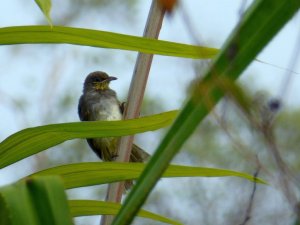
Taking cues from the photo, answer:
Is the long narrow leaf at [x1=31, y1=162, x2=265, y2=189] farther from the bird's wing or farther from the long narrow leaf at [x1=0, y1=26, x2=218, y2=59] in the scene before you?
the bird's wing

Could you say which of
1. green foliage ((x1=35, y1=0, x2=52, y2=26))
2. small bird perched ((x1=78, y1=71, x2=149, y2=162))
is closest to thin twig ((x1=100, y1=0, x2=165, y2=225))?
green foliage ((x1=35, y1=0, x2=52, y2=26))

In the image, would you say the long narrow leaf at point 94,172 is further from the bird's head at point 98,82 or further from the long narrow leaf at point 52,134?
the bird's head at point 98,82

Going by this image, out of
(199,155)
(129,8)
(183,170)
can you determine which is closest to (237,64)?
(183,170)

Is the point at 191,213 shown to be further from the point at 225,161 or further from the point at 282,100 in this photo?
the point at 282,100

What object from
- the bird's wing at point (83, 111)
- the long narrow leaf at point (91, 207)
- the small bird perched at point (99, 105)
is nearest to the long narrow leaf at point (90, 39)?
the long narrow leaf at point (91, 207)

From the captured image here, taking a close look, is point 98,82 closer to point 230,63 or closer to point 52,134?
point 52,134

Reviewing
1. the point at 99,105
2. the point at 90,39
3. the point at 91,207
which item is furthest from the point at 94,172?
the point at 99,105
